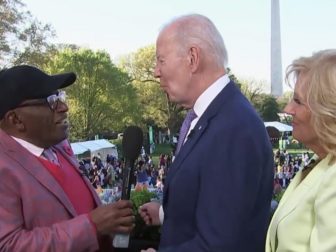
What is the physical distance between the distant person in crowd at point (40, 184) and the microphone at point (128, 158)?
7 cm

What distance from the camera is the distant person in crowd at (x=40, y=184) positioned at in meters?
2.26

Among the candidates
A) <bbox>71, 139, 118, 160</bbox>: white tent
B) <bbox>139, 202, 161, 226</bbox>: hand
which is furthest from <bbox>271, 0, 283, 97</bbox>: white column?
<bbox>139, 202, 161, 226</bbox>: hand

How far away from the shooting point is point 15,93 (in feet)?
7.98

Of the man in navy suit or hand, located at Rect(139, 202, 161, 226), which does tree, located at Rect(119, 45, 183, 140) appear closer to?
hand, located at Rect(139, 202, 161, 226)

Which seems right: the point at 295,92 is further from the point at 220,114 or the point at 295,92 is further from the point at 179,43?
the point at 179,43

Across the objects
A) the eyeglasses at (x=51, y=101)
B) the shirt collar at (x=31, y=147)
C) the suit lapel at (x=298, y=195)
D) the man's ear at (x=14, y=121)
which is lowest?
the suit lapel at (x=298, y=195)

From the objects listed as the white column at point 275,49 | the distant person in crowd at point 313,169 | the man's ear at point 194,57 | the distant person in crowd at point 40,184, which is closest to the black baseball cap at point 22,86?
the distant person in crowd at point 40,184

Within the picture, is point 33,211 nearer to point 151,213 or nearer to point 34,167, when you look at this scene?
point 34,167

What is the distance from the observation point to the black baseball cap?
7.98ft

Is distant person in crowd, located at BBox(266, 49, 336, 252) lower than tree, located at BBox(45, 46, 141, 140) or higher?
higher

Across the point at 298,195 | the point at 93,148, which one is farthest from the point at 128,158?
the point at 93,148

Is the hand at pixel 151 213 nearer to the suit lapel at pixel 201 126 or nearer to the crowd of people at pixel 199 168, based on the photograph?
the crowd of people at pixel 199 168

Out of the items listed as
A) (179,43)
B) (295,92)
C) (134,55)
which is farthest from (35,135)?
(134,55)

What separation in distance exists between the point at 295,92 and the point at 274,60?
109 meters
